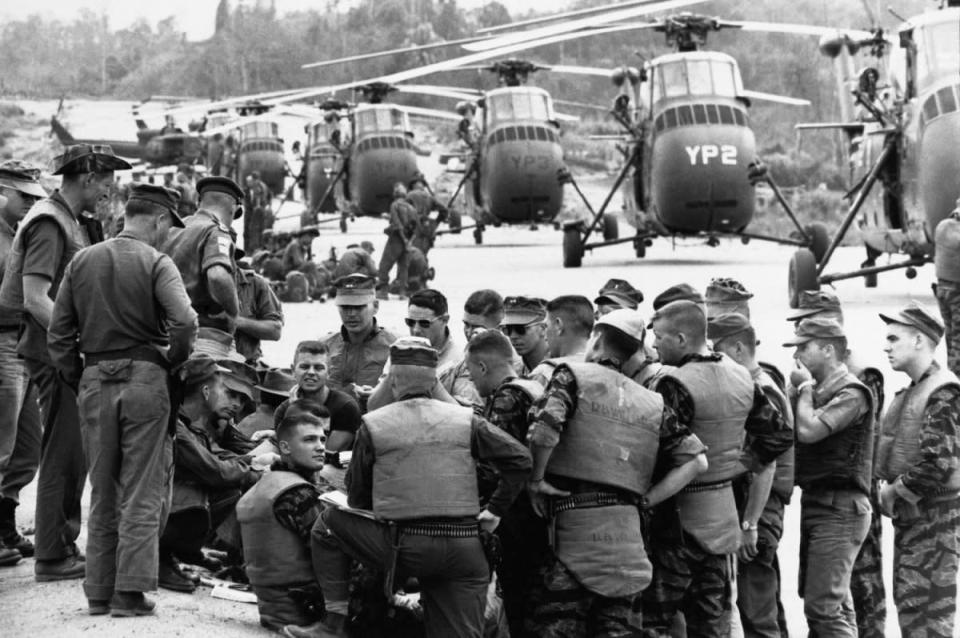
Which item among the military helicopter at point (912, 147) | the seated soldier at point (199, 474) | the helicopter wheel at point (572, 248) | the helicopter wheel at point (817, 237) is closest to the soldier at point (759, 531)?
the seated soldier at point (199, 474)

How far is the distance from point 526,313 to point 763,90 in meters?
53.8

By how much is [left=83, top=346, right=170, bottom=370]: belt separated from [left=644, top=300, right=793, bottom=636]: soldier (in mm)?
2059

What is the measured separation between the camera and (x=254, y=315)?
9.37 meters

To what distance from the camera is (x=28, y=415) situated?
8.03 metres

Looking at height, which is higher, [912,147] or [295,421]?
[912,147]

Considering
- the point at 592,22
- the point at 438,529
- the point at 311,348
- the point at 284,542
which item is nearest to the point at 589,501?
the point at 438,529

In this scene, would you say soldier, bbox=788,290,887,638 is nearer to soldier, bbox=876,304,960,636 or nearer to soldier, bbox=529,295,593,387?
soldier, bbox=876,304,960,636

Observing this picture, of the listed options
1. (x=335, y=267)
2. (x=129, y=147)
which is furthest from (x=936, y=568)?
(x=129, y=147)

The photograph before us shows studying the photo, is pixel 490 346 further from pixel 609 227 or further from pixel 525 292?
pixel 609 227

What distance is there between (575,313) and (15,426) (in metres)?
3.03

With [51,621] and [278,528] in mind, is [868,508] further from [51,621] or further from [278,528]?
[51,621]

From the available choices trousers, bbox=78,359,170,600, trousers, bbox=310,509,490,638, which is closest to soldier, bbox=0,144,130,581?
trousers, bbox=78,359,170,600

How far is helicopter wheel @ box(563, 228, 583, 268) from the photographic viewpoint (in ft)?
81.1

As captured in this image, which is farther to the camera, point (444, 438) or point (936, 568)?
point (936, 568)
